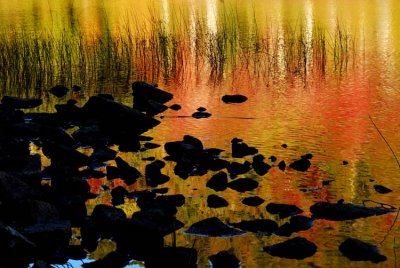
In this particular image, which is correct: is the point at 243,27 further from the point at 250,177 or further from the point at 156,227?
the point at 156,227

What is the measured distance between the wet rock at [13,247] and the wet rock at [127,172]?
2.33m

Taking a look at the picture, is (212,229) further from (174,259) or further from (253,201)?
(253,201)

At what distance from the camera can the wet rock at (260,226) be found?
644cm

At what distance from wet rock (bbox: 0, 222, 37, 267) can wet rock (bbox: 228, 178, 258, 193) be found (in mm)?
2511

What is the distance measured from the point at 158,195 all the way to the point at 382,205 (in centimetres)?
220

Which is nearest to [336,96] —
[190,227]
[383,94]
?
[383,94]

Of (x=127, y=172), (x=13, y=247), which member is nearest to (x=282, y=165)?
(x=127, y=172)

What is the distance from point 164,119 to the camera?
1170 centimetres

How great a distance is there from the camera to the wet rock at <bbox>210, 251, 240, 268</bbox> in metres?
5.80

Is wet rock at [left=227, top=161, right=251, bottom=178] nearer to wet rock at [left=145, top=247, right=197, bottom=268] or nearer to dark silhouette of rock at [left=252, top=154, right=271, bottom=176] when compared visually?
dark silhouette of rock at [left=252, top=154, right=271, bottom=176]

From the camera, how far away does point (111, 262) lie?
19.1 feet

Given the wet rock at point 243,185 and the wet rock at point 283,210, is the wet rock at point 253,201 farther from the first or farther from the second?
the wet rock at point 243,185

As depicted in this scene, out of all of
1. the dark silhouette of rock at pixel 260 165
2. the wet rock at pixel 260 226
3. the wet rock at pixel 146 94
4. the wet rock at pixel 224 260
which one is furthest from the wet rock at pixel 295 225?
the wet rock at pixel 146 94

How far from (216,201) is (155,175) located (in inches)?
49.1
